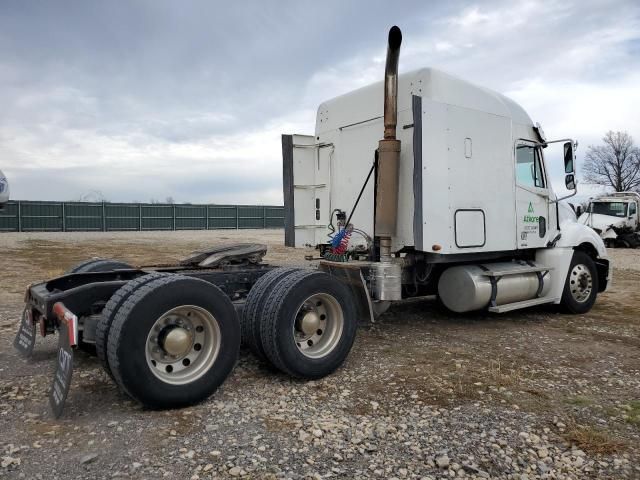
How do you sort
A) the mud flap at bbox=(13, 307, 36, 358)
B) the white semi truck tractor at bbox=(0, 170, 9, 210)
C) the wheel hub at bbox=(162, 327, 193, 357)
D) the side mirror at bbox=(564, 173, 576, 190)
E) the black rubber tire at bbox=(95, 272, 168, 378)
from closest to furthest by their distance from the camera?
the black rubber tire at bbox=(95, 272, 168, 378)
the wheel hub at bbox=(162, 327, 193, 357)
the mud flap at bbox=(13, 307, 36, 358)
the side mirror at bbox=(564, 173, 576, 190)
the white semi truck tractor at bbox=(0, 170, 9, 210)

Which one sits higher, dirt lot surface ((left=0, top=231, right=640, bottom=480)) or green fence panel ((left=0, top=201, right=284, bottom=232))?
green fence panel ((left=0, top=201, right=284, bottom=232))

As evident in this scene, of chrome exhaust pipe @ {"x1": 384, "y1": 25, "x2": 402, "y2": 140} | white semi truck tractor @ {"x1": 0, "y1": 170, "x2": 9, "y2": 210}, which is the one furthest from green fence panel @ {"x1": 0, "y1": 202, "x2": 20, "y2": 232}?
chrome exhaust pipe @ {"x1": 384, "y1": 25, "x2": 402, "y2": 140}

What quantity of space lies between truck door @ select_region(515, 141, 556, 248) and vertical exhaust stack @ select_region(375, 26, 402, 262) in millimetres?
2094

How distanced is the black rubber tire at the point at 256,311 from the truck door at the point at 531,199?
3.93 metres

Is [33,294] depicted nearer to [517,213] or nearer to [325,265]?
[325,265]

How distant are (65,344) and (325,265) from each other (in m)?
3.11

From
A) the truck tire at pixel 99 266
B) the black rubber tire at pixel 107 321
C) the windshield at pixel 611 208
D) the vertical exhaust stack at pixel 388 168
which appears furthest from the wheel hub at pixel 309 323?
the windshield at pixel 611 208

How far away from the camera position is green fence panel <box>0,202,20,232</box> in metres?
33.6

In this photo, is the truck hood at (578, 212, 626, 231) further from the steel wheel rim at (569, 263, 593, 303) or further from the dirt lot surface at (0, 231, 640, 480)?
Result: the dirt lot surface at (0, 231, 640, 480)

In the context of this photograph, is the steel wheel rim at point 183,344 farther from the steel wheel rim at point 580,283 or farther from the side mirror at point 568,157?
the steel wheel rim at point 580,283

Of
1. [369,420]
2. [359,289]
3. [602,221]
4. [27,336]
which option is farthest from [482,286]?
[602,221]

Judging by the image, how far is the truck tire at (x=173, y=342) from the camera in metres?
3.72

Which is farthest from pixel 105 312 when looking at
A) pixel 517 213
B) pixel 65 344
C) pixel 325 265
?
pixel 517 213

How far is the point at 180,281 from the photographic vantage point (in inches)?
157
